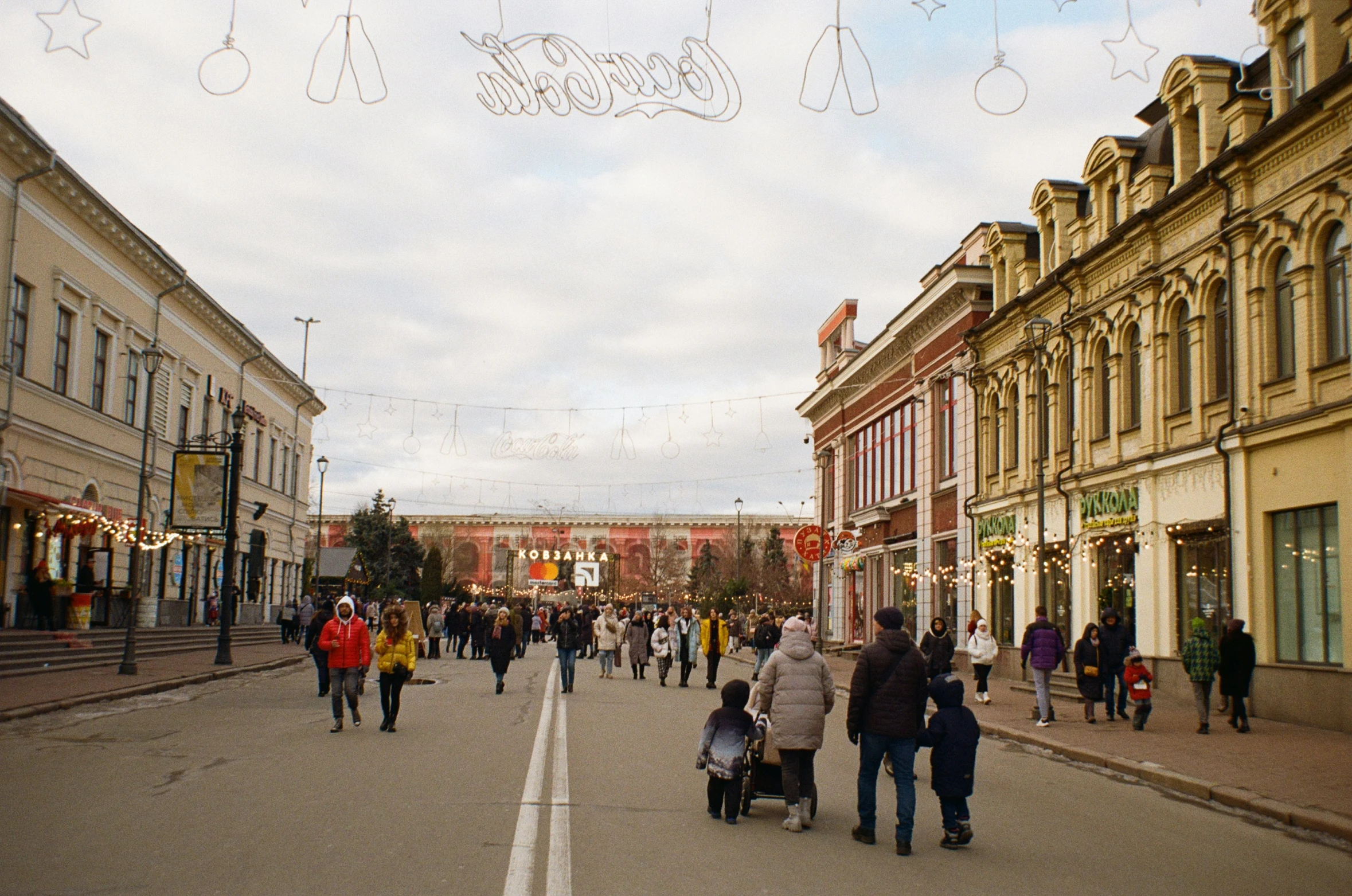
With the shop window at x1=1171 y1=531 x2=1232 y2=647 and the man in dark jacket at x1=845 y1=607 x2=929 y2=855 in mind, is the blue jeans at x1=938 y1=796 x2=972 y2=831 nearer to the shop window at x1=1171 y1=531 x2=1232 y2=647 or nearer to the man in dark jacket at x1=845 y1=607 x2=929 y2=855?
the man in dark jacket at x1=845 y1=607 x2=929 y2=855

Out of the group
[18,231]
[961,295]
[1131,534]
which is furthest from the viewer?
[961,295]

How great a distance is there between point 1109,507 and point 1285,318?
23.5 feet

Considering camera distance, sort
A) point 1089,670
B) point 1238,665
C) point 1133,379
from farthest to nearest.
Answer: point 1133,379, point 1089,670, point 1238,665

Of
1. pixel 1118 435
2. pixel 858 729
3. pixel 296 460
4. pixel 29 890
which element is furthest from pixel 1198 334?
pixel 296 460

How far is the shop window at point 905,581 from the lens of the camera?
39938 millimetres

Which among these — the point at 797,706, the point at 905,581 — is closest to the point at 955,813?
the point at 797,706

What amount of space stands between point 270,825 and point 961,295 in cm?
2952

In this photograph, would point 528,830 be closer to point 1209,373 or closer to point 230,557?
point 1209,373

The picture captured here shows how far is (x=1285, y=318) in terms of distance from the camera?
2036 cm

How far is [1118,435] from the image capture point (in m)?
26.4

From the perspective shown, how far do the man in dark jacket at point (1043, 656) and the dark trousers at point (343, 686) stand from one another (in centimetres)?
1012

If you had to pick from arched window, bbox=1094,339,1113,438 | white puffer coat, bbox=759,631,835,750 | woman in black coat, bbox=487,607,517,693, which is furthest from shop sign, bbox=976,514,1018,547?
white puffer coat, bbox=759,631,835,750

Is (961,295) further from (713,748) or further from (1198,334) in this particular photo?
(713,748)

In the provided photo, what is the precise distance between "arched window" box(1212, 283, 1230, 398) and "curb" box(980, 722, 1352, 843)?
342 inches
